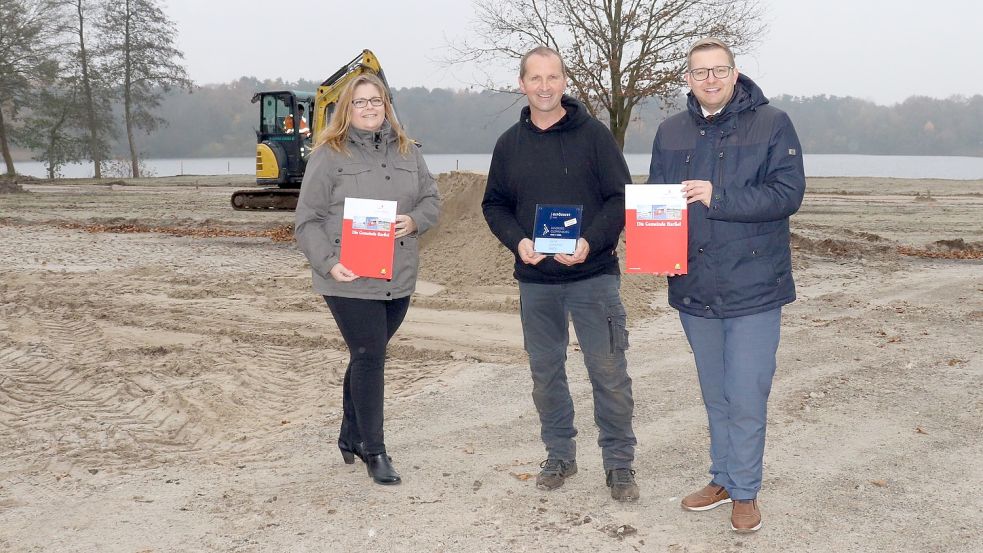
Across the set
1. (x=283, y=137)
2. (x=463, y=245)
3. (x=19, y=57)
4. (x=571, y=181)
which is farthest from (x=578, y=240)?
(x=19, y=57)

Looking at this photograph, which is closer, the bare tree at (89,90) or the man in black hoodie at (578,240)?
the man in black hoodie at (578,240)

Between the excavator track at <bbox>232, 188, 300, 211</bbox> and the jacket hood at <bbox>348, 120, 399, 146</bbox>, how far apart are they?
1573 cm

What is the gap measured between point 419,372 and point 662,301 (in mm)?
4058

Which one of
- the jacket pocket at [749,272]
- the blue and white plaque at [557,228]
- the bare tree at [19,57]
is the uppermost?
the bare tree at [19,57]

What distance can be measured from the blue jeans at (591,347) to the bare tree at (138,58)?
153ft

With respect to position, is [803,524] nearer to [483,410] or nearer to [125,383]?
[483,410]

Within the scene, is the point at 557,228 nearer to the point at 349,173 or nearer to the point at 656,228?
the point at 656,228

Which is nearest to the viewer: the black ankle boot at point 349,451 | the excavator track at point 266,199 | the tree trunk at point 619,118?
the black ankle boot at point 349,451

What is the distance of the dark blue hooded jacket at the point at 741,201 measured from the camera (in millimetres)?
3514

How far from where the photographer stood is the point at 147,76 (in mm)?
46906

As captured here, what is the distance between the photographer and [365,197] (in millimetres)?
4152

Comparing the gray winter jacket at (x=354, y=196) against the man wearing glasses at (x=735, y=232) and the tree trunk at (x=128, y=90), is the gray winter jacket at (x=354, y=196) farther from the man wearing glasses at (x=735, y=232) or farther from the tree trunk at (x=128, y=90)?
the tree trunk at (x=128, y=90)

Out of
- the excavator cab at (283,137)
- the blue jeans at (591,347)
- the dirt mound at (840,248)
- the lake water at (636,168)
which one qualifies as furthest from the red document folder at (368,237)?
the lake water at (636,168)

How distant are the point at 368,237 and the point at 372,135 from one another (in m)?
0.52
